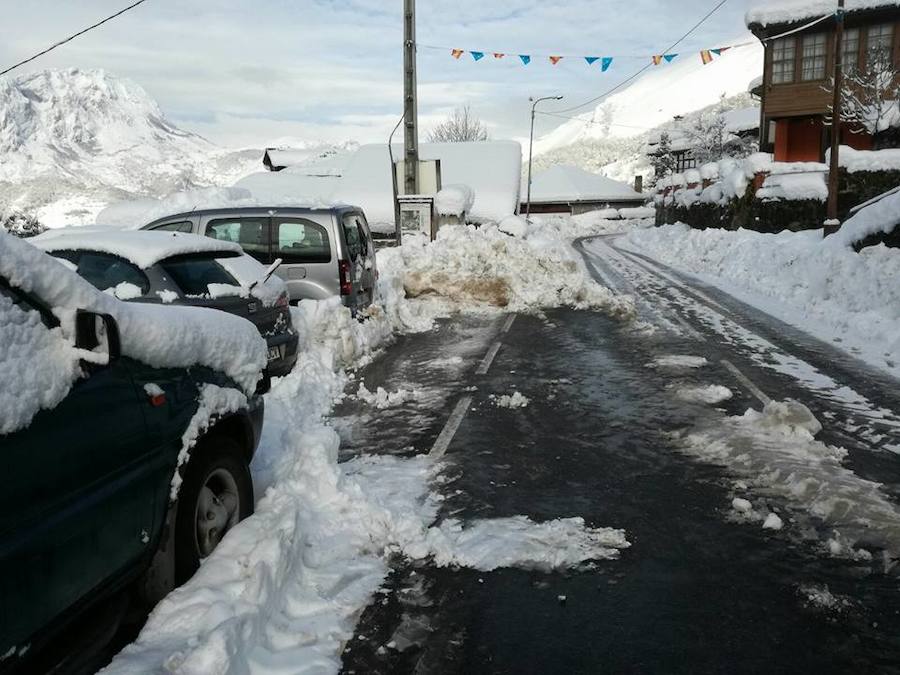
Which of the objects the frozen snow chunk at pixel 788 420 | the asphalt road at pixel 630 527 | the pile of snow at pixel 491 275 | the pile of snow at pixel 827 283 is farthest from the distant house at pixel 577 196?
the frozen snow chunk at pixel 788 420

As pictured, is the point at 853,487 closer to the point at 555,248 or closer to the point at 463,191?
the point at 555,248

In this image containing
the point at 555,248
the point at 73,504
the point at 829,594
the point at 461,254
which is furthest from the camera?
the point at 555,248

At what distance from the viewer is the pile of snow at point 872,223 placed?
544 inches

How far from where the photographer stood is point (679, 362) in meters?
9.52

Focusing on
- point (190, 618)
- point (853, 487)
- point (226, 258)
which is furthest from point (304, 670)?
point (226, 258)

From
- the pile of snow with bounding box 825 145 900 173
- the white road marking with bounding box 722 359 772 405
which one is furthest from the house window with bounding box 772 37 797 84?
the white road marking with bounding box 722 359 772 405

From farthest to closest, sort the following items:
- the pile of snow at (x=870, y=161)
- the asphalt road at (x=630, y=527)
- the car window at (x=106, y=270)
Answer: the pile of snow at (x=870, y=161)
the car window at (x=106, y=270)
the asphalt road at (x=630, y=527)

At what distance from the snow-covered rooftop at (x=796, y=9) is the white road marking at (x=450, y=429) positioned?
104ft

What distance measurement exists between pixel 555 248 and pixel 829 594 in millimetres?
15478

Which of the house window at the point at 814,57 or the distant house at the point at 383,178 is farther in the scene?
the distant house at the point at 383,178

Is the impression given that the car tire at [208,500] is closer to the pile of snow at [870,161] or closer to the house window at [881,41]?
the pile of snow at [870,161]

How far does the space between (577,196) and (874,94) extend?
167ft

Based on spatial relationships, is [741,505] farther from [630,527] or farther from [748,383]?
[748,383]

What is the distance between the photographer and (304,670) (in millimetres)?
3086
